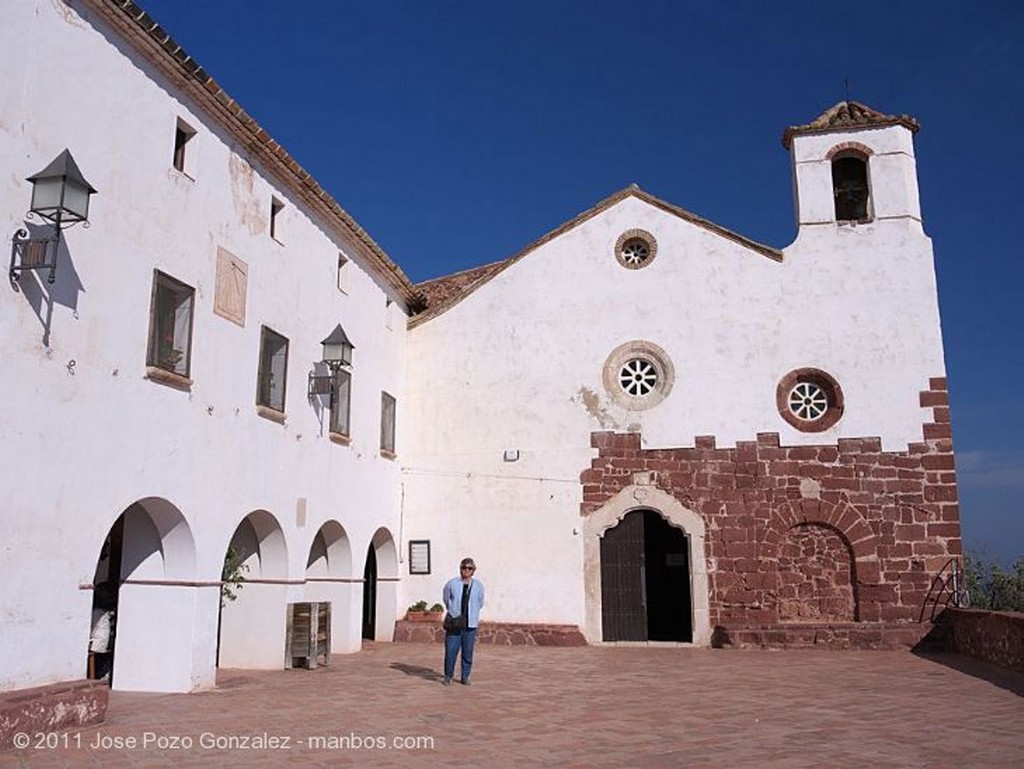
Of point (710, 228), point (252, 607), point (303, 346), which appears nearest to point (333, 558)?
point (252, 607)

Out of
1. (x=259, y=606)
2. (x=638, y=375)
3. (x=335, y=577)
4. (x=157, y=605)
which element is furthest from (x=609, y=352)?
(x=157, y=605)

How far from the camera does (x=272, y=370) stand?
1205 cm

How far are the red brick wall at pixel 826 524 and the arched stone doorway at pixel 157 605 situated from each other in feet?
28.3

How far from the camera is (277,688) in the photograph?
33.4 ft

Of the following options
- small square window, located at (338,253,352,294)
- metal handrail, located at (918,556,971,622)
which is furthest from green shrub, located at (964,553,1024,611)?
small square window, located at (338,253,352,294)

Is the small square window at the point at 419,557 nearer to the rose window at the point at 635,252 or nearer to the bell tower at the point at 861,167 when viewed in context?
the rose window at the point at 635,252

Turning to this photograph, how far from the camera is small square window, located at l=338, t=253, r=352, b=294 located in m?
14.5

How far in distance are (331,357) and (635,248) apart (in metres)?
6.59

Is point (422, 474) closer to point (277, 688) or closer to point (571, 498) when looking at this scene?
point (571, 498)

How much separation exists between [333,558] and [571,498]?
437 cm

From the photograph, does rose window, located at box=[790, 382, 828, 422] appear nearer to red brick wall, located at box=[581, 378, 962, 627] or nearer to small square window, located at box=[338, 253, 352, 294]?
red brick wall, located at box=[581, 378, 962, 627]

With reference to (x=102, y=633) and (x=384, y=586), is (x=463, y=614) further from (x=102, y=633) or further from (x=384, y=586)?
(x=384, y=586)

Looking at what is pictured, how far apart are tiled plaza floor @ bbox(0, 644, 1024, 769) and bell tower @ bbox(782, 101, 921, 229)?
7899 mm

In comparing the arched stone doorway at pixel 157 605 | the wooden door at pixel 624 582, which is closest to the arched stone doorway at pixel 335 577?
the arched stone doorway at pixel 157 605
